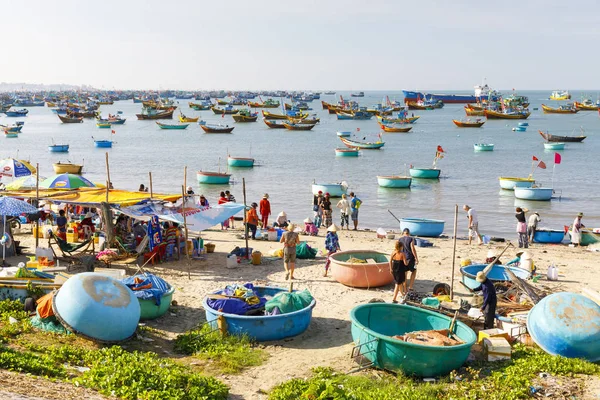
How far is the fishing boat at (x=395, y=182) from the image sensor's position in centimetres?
3412

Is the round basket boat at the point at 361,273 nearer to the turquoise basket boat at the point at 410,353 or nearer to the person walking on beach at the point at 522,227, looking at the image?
the turquoise basket boat at the point at 410,353

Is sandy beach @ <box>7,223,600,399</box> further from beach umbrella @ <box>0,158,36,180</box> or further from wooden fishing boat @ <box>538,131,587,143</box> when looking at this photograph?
wooden fishing boat @ <box>538,131,587,143</box>

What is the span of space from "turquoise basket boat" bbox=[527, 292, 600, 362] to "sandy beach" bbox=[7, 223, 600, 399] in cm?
282

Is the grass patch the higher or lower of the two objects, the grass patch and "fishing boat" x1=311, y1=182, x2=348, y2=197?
the higher

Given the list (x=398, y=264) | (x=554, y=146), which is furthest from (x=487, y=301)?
(x=554, y=146)

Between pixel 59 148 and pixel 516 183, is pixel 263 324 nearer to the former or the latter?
pixel 516 183

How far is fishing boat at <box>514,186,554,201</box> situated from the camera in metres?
30.4

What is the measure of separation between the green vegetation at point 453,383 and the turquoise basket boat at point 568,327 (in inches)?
8.7

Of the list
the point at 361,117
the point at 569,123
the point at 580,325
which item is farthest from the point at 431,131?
the point at 580,325

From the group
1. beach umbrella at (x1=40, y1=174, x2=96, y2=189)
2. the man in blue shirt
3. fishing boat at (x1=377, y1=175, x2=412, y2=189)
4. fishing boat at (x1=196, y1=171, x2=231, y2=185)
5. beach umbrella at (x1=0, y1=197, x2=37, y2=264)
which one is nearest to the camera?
the man in blue shirt

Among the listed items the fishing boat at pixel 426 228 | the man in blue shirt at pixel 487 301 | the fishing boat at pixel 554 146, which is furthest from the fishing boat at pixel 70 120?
the man in blue shirt at pixel 487 301

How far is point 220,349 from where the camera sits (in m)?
9.09

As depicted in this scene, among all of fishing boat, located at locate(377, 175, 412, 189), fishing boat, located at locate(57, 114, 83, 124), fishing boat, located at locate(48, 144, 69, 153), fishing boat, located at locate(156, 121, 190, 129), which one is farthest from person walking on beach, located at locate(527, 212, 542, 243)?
fishing boat, located at locate(57, 114, 83, 124)

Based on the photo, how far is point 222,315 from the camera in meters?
9.55
